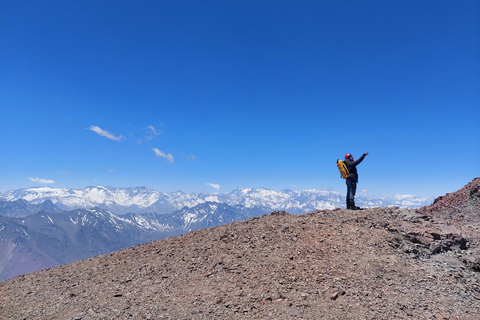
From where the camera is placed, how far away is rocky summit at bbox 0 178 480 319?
26.5ft

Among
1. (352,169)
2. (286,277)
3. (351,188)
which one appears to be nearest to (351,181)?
(351,188)

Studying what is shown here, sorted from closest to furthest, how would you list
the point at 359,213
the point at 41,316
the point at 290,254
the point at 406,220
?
1. the point at 41,316
2. the point at 290,254
3. the point at 406,220
4. the point at 359,213

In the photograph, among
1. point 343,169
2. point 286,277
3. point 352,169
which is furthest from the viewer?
point 343,169

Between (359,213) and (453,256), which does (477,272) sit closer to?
(453,256)

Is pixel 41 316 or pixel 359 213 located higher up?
pixel 359 213

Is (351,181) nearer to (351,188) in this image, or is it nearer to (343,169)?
(351,188)

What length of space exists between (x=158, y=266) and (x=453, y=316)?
1095cm

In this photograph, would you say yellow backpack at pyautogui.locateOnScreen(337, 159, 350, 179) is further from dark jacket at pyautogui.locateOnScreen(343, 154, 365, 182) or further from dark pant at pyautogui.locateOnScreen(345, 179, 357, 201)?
dark pant at pyautogui.locateOnScreen(345, 179, 357, 201)

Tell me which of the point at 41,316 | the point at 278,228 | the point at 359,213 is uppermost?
the point at 359,213

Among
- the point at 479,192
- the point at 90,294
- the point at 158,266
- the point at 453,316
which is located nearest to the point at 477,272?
the point at 453,316

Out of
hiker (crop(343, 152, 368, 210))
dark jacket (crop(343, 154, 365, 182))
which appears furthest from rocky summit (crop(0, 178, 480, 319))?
dark jacket (crop(343, 154, 365, 182))

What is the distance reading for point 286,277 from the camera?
371 inches

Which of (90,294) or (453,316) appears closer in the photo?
(453,316)

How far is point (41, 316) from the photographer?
8.99 m
